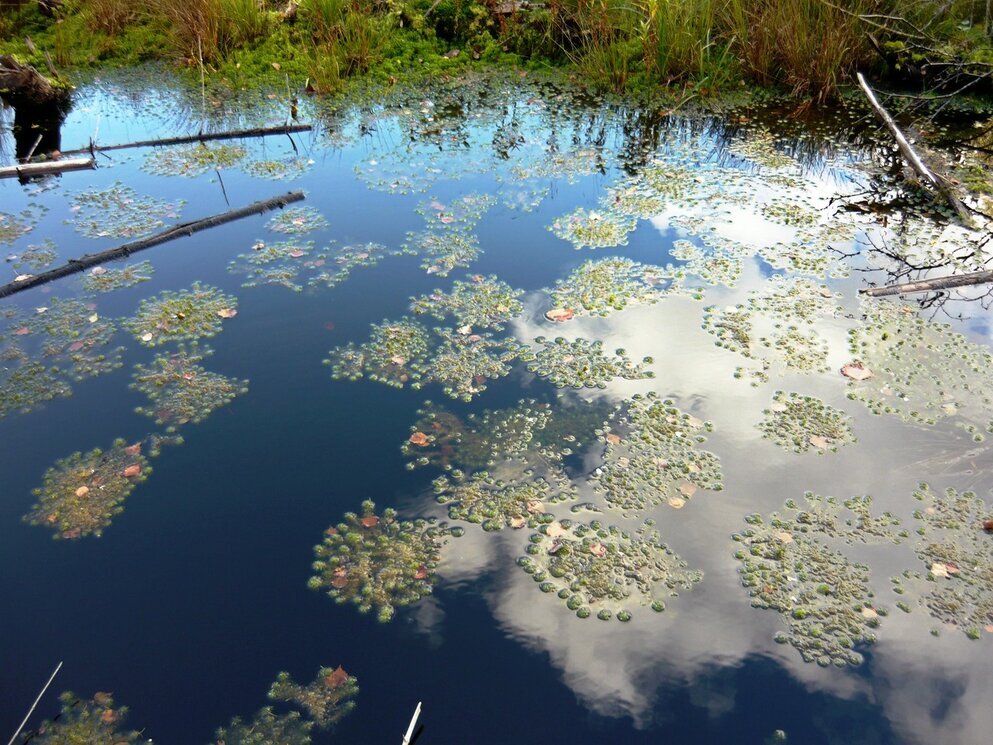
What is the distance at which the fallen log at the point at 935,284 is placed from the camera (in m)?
4.02

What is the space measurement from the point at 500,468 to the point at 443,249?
79.5 inches

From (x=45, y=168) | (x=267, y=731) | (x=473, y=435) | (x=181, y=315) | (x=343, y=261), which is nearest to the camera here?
(x=267, y=731)

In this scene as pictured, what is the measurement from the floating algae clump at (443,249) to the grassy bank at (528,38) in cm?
343

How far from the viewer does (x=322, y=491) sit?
292cm

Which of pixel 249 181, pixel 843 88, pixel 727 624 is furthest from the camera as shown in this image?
pixel 843 88

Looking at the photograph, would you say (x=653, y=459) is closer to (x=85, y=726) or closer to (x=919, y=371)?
(x=919, y=371)

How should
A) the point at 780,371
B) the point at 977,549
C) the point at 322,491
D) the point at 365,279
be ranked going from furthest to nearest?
1. the point at 365,279
2. the point at 780,371
3. the point at 322,491
4. the point at 977,549

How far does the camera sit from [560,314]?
3.94 m

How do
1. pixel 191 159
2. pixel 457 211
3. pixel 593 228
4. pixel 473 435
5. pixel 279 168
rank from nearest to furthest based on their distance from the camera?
pixel 473 435 → pixel 593 228 → pixel 457 211 → pixel 279 168 → pixel 191 159

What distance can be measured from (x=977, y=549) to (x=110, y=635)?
122 inches

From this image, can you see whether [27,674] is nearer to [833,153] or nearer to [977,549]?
[977,549]

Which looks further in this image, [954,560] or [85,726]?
[954,560]

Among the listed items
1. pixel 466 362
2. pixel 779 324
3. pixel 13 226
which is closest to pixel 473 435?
pixel 466 362

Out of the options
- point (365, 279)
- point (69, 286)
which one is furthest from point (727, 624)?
point (69, 286)
